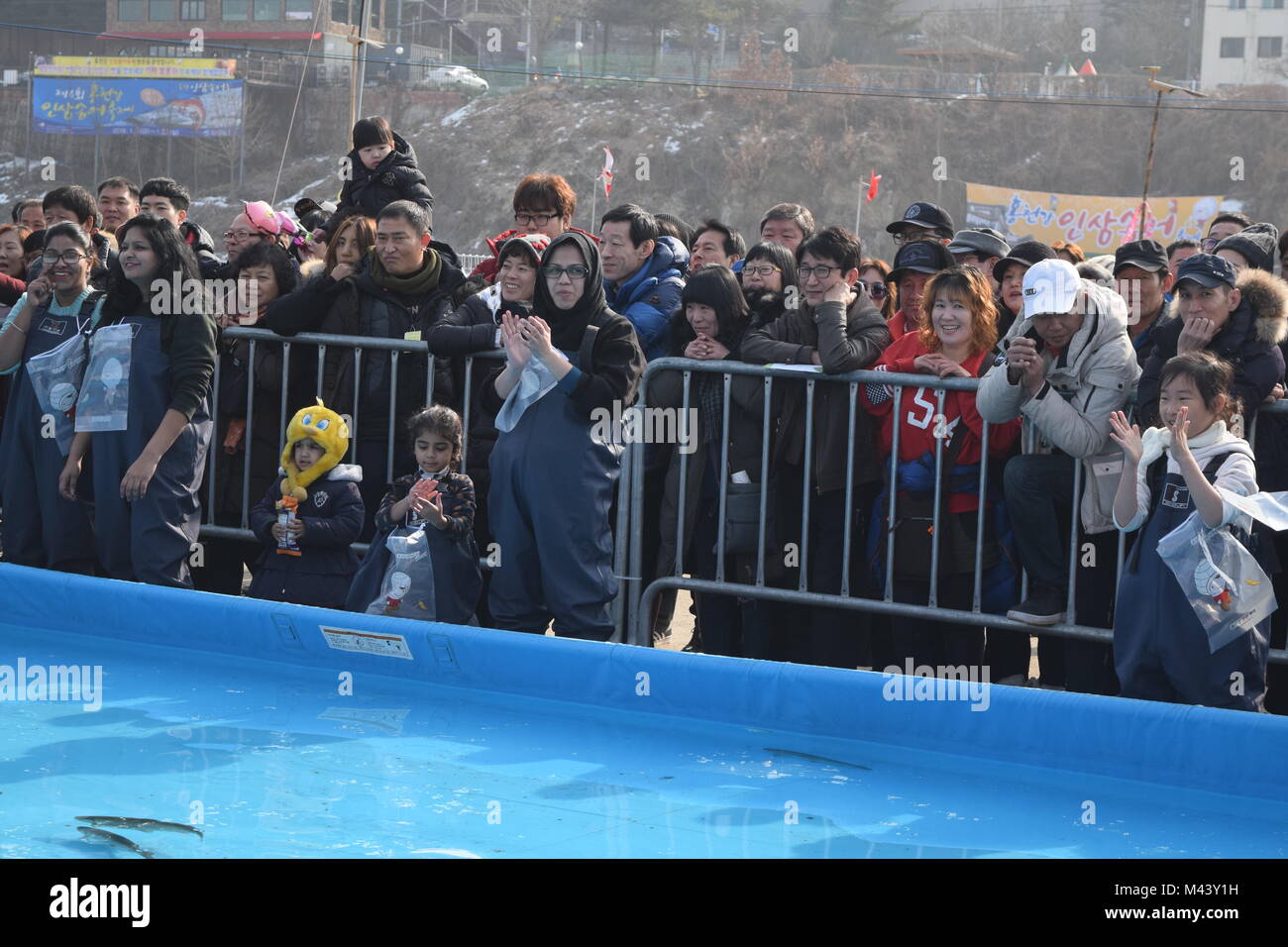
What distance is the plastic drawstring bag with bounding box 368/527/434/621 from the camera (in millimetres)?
5887

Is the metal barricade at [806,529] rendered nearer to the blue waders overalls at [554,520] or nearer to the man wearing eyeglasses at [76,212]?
the blue waders overalls at [554,520]

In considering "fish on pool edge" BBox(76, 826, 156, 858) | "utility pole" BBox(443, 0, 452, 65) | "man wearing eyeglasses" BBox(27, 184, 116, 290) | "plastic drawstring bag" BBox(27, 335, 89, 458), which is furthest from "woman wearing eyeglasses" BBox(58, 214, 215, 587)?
"utility pole" BBox(443, 0, 452, 65)

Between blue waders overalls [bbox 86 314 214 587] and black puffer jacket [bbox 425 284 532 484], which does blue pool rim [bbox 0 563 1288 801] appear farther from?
black puffer jacket [bbox 425 284 532 484]

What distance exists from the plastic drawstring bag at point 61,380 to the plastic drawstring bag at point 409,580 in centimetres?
173

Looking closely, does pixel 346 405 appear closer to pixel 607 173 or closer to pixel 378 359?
pixel 378 359

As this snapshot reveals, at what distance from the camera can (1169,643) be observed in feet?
15.6

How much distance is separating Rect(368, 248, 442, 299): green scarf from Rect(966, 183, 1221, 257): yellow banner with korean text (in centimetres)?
4213

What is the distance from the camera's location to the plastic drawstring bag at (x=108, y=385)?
21.0ft

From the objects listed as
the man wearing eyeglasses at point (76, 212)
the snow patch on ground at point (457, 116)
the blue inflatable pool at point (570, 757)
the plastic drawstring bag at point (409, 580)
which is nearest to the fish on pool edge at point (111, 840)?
the blue inflatable pool at point (570, 757)

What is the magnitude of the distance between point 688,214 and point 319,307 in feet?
192

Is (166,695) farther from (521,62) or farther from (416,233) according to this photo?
(521,62)

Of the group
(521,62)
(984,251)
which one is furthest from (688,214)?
(984,251)
